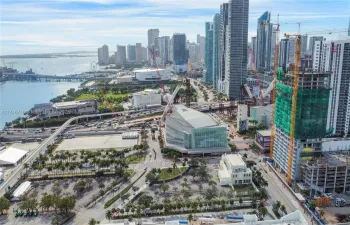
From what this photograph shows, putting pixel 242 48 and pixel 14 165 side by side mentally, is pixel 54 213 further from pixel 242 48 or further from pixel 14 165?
pixel 242 48

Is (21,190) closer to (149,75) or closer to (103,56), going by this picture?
(149,75)

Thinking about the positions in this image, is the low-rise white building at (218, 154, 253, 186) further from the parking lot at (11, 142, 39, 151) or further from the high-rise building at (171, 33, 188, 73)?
the high-rise building at (171, 33, 188, 73)

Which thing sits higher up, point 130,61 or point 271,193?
point 130,61

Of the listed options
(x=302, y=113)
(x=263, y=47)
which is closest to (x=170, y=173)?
(x=302, y=113)

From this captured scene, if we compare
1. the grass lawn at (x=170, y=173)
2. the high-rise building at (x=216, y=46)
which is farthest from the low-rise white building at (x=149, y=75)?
the grass lawn at (x=170, y=173)

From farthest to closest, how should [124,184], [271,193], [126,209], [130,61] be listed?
[130,61]
[124,184]
[271,193]
[126,209]

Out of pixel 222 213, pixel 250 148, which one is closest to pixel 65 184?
pixel 222 213
